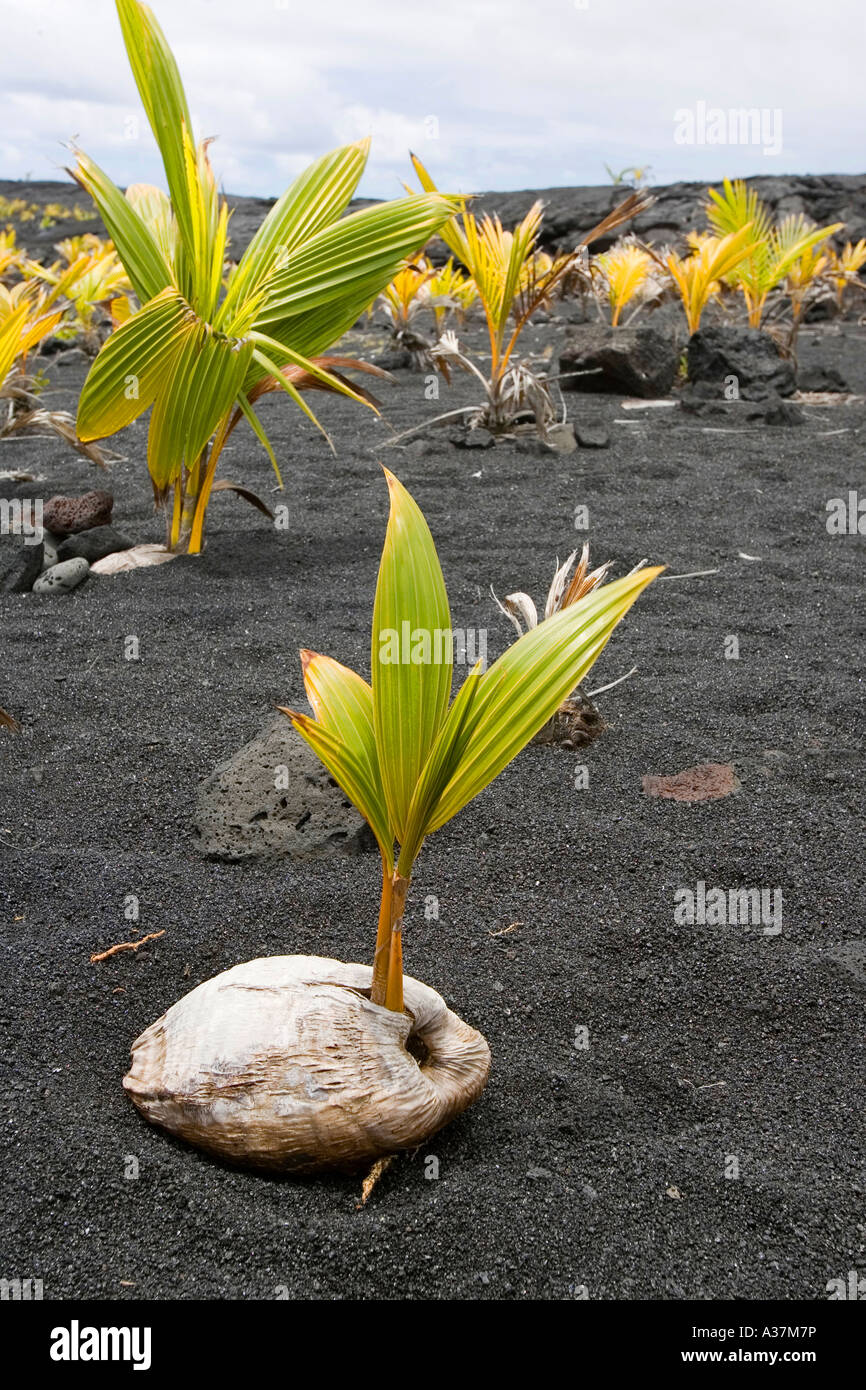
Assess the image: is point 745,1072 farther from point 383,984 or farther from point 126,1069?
point 126,1069

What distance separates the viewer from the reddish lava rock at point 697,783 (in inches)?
83.4

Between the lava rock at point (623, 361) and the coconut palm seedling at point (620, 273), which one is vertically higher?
the coconut palm seedling at point (620, 273)

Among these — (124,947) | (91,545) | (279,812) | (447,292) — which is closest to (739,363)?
(447,292)

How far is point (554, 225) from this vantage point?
16.4m

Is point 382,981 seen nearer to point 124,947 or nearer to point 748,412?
point 124,947

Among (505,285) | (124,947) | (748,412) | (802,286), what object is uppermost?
(802,286)

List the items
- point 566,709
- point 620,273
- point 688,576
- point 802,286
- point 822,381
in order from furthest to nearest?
point 802,286, point 620,273, point 822,381, point 688,576, point 566,709

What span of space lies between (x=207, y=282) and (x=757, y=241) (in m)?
4.75

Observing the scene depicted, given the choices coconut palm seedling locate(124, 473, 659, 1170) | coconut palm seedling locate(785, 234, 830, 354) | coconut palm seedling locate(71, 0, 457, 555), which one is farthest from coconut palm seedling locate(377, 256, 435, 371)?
coconut palm seedling locate(124, 473, 659, 1170)

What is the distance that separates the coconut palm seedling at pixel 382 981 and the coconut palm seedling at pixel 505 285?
3.21 metres

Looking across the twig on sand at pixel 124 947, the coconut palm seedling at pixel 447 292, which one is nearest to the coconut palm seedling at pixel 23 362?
the twig on sand at pixel 124 947

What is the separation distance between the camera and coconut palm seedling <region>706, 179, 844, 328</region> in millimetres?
6613

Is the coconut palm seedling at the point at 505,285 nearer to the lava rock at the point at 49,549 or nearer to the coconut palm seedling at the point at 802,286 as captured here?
the lava rock at the point at 49,549

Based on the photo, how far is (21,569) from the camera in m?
3.17
